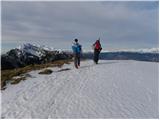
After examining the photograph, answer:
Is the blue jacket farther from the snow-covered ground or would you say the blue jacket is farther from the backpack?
the snow-covered ground

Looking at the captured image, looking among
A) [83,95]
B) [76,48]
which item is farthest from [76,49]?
[83,95]

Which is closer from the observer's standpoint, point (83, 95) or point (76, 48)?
point (83, 95)

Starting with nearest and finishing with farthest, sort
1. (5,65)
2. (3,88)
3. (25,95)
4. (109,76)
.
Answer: (25,95)
(3,88)
(109,76)
(5,65)

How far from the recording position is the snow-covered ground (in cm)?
1736

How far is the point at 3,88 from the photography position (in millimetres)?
21109

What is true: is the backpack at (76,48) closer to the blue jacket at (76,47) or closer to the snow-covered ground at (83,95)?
the blue jacket at (76,47)

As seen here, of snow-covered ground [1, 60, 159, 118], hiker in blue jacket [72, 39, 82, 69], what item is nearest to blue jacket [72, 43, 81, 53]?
hiker in blue jacket [72, 39, 82, 69]

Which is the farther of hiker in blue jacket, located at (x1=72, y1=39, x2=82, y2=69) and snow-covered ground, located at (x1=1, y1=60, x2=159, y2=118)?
hiker in blue jacket, located at (x1=72, y1=39, x2=82, y2=69)

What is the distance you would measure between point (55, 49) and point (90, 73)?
458 inches

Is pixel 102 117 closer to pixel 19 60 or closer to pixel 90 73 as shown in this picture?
pixel 90 73

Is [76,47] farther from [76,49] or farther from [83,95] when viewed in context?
[83,95]

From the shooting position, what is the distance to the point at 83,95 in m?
19.8

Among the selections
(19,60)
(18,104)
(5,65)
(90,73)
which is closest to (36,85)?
(18,104)

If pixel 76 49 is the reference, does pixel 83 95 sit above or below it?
below
